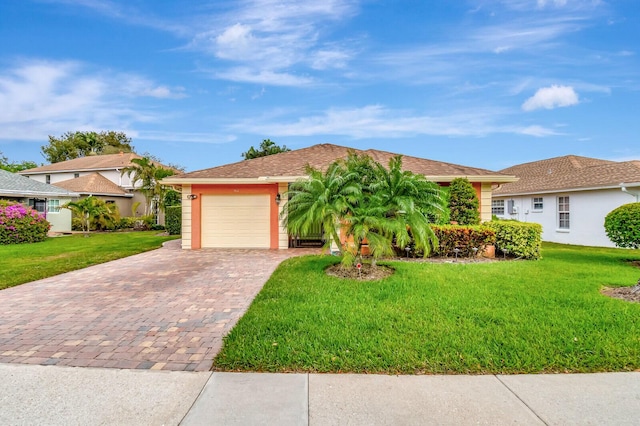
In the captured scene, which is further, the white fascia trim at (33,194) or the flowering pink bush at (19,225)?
the white fascia trim at (33,194)

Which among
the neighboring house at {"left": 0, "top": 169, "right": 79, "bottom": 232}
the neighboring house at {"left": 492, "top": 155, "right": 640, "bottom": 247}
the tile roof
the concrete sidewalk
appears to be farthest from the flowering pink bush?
the neighboring house at {"left": 492, "top": 155, "right": 640, "bottom": 247}

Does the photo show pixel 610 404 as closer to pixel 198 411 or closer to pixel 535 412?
pixel 535 412

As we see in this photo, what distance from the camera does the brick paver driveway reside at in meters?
3.55

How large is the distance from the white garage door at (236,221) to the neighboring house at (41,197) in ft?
44.2

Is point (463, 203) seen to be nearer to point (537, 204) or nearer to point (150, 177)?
point (537, 204)

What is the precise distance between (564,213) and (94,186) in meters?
30.9

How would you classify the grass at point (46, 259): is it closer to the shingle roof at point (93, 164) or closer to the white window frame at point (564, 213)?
the shingle roof at point (93, 164)

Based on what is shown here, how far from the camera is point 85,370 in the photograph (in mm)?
3205

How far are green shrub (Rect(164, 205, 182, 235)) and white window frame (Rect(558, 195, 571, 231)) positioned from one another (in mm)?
20818

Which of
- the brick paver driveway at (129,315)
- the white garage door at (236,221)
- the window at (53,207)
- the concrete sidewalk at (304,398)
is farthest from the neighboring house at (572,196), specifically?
the window at (53,207)

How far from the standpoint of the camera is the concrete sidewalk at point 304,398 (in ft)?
8.05

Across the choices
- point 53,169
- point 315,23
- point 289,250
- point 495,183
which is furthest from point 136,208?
point 495,183

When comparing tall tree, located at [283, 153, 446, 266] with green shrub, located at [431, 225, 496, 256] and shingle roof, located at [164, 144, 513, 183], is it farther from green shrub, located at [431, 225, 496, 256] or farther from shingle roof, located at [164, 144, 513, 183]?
shingle roof, located at [164, 144, 513, 183]

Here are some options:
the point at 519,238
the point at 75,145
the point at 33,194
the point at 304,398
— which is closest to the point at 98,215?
the point at 33,194
